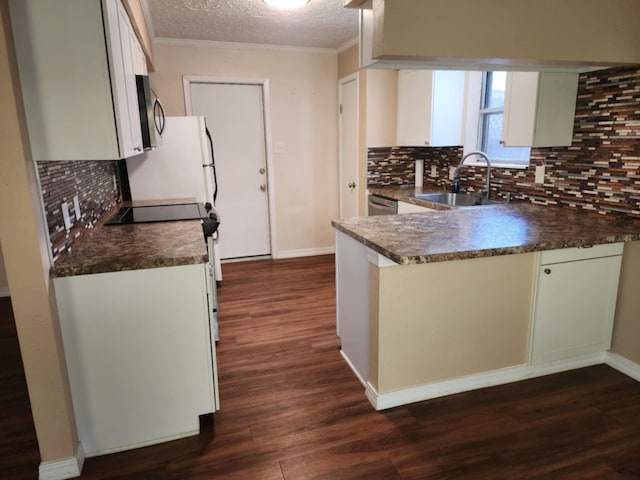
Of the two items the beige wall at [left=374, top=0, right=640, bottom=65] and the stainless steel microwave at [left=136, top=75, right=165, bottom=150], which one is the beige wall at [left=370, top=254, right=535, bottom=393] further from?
the stainless steel microwave at [left=136, top=75, right=165, bottom=150]

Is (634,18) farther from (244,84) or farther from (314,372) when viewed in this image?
(244,84)

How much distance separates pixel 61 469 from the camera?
1732 millimetres

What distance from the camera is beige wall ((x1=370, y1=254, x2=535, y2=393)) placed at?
204 cm

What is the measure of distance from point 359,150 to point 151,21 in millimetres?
2238

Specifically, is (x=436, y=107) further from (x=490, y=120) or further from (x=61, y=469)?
(x=61, y=469)

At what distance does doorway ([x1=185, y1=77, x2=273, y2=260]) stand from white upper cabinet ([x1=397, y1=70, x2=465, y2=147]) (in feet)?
5.44

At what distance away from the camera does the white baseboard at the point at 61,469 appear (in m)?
1.71

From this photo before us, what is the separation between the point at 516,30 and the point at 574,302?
1443 millimetres

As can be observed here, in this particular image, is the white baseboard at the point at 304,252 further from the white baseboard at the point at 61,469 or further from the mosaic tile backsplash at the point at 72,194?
the white baseboard at the point at 61,469

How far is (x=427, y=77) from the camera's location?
149 inches

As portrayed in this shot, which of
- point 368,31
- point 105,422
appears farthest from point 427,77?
point 105,422

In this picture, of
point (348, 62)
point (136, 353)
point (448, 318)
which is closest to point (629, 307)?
point (448, 318)

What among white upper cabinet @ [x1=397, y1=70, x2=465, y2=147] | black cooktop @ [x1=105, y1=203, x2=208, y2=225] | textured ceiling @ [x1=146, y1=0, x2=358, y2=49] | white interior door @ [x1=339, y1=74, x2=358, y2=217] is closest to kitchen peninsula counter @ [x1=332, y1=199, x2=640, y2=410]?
black cooktop @ [x1=105, y1=203, x2=208, y2=225]

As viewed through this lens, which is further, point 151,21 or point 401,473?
point 151,21
